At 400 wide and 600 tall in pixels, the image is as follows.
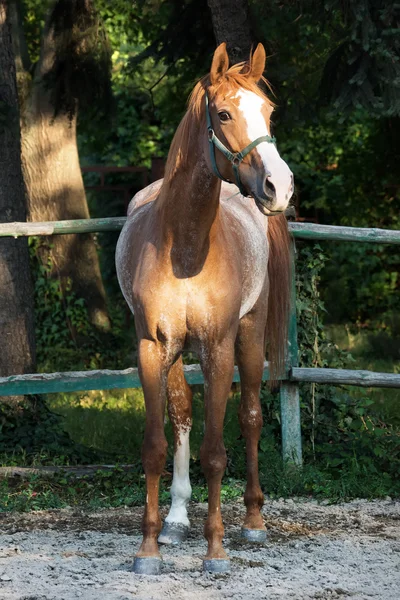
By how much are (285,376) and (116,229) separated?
1416mm

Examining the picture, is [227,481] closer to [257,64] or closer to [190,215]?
[190,215]

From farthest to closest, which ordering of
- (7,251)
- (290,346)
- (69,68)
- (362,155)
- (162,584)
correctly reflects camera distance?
1. (362,155)
2. (69,68)
3. (7,251)
4. (290,346)
5. (162,584)

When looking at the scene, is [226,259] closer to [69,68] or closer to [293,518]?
[293,518]

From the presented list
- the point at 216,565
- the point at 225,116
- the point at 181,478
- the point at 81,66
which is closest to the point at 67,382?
the point at 181,478

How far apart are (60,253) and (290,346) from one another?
18.0 feet

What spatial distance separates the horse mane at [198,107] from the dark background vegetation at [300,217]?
2011 mm

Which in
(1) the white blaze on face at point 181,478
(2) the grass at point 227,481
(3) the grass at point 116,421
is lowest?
(3) the grass at point 116,421

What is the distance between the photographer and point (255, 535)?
4.84 meters

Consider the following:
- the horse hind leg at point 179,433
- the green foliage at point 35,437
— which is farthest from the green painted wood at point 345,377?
the green foliage at point 35,437

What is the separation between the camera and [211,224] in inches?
169

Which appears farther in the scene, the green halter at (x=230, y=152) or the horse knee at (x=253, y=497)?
the horse knee at (x=253, y=497)

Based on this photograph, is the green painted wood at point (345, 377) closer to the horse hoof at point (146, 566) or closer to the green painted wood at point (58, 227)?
the green painted wood at point (58, 227)

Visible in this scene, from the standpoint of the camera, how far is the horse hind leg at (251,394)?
197 inches

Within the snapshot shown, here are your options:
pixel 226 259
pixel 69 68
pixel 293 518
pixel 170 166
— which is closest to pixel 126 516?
pixel 293 518
